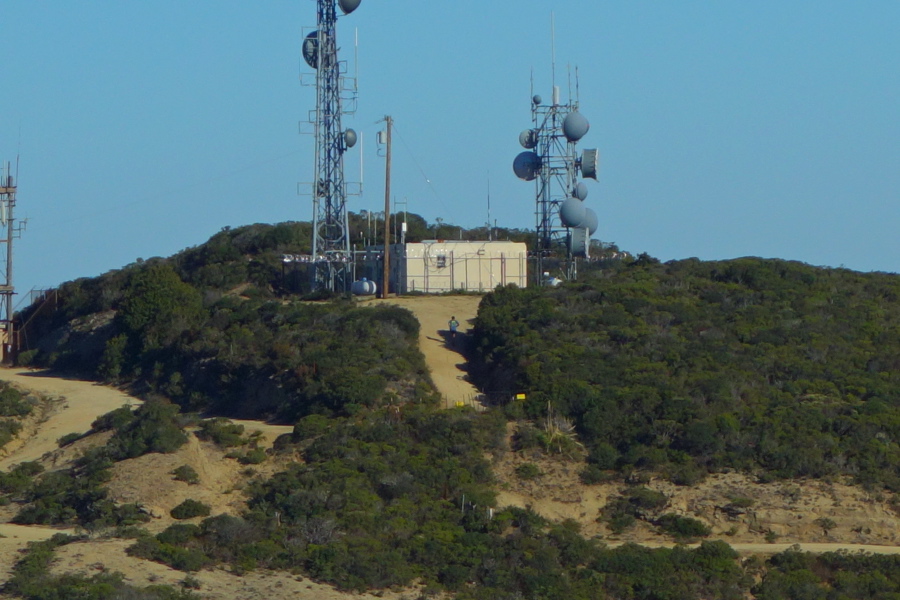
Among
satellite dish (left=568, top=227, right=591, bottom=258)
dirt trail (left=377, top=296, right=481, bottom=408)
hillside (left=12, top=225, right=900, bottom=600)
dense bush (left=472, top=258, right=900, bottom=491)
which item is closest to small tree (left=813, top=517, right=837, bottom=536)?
hillside (left=12, top=225, right=900, bottom=600)

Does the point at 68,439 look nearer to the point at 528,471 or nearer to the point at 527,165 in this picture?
the point at 528,471

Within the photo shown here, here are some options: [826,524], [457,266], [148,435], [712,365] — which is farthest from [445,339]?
[826,524]

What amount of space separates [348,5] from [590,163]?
31.5 feet

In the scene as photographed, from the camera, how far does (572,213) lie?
4278 cm

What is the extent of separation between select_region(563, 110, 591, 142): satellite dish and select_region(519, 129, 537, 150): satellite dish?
1.24m

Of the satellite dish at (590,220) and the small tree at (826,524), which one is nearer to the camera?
the small tree at (826,524)

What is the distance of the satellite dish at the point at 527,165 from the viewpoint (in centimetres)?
4384

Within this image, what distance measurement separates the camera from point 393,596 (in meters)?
22.6

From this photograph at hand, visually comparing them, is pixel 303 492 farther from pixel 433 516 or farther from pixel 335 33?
pixel 335 33

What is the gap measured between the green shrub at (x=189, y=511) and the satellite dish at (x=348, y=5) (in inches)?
856

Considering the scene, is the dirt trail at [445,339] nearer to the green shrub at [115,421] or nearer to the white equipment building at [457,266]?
the white equipment building at [457,266]

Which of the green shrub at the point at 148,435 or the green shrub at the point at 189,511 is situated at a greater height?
the green shrub at the point at 148,435

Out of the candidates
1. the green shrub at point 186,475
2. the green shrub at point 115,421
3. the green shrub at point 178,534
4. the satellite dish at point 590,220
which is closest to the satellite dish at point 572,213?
the satellite dish at point 590,220

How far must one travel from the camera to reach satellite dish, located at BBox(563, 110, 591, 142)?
142ft
